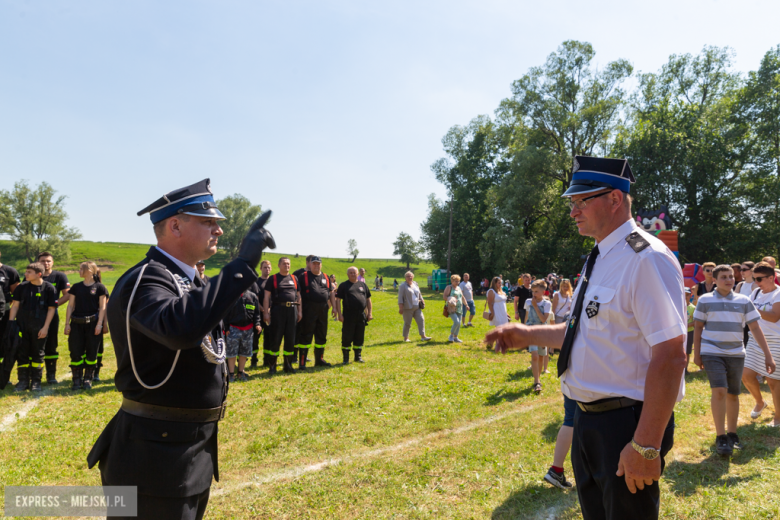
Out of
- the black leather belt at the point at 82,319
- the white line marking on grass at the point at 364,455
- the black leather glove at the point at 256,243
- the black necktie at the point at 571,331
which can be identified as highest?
the black leather glove at the point at 256,243

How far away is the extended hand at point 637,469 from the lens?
2055 millimetres

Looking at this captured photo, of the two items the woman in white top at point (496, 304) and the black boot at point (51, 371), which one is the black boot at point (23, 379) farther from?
the woman in white top at point (496, 304)

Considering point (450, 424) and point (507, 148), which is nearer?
point (450, 424)

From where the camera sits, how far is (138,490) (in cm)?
212

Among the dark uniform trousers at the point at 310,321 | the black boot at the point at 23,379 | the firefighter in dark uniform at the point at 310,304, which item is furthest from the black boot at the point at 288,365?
the black boot at the point at 23,379

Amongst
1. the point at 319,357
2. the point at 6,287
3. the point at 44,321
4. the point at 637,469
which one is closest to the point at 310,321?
the point at 319,357

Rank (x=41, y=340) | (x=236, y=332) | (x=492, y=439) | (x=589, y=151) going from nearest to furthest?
(x=492, y=439) < (x=41, y=340) < (x=236, y=332) < (x=589, y=151)

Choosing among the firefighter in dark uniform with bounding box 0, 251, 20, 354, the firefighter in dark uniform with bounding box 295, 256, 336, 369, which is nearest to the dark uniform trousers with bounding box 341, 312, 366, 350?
the firefighter in dark uniform with bounding box 295, 256, 336, 369

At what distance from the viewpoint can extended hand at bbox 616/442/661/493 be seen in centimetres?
205

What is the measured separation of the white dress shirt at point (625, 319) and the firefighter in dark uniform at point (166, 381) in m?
1.74

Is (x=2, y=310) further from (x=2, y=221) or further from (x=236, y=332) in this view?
(x=2, y=221)

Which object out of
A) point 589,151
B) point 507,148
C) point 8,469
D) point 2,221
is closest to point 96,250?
point 2,221

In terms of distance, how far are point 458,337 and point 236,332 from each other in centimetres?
795

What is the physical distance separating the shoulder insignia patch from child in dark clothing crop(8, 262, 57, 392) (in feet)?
29.7
